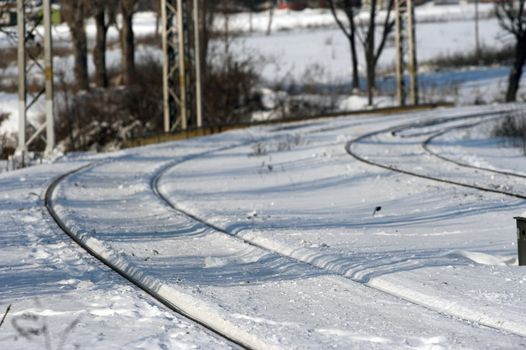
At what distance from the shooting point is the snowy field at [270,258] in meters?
7.26

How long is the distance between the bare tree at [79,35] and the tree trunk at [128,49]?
2.05 meters

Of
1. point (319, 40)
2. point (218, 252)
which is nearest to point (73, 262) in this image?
point (218, 252)

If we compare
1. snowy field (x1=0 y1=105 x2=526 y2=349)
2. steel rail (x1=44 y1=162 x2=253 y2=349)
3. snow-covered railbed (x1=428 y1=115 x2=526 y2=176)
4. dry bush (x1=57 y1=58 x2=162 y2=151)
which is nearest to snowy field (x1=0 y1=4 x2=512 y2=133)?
dry bush (x1=57 y1=58 x2=162 y2=151)

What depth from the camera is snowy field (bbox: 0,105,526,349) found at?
726 cm

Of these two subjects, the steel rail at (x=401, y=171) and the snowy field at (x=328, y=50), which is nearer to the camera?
the steel rail at (x=401, y=171)

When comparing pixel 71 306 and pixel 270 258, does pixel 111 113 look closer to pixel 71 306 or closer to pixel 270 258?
pixel 270 258

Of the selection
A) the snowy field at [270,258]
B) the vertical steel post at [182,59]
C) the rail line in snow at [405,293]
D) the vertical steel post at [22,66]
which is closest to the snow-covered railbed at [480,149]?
the snowy field at [270,258]

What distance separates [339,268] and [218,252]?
1.58 metres

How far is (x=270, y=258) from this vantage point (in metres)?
10.1

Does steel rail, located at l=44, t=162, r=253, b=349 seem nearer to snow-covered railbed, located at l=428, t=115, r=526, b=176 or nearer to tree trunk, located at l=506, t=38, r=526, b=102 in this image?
snow-covered railbed, located at l=428, t=115, r=526, b=176

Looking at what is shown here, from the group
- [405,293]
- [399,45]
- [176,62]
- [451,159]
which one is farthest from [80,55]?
[405,293]

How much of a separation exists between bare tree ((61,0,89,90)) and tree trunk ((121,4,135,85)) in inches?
80.6

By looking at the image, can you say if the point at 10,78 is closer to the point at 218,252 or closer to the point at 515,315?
the point at 218,252

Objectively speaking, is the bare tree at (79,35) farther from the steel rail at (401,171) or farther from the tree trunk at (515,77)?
the steel rail at (401,171)
